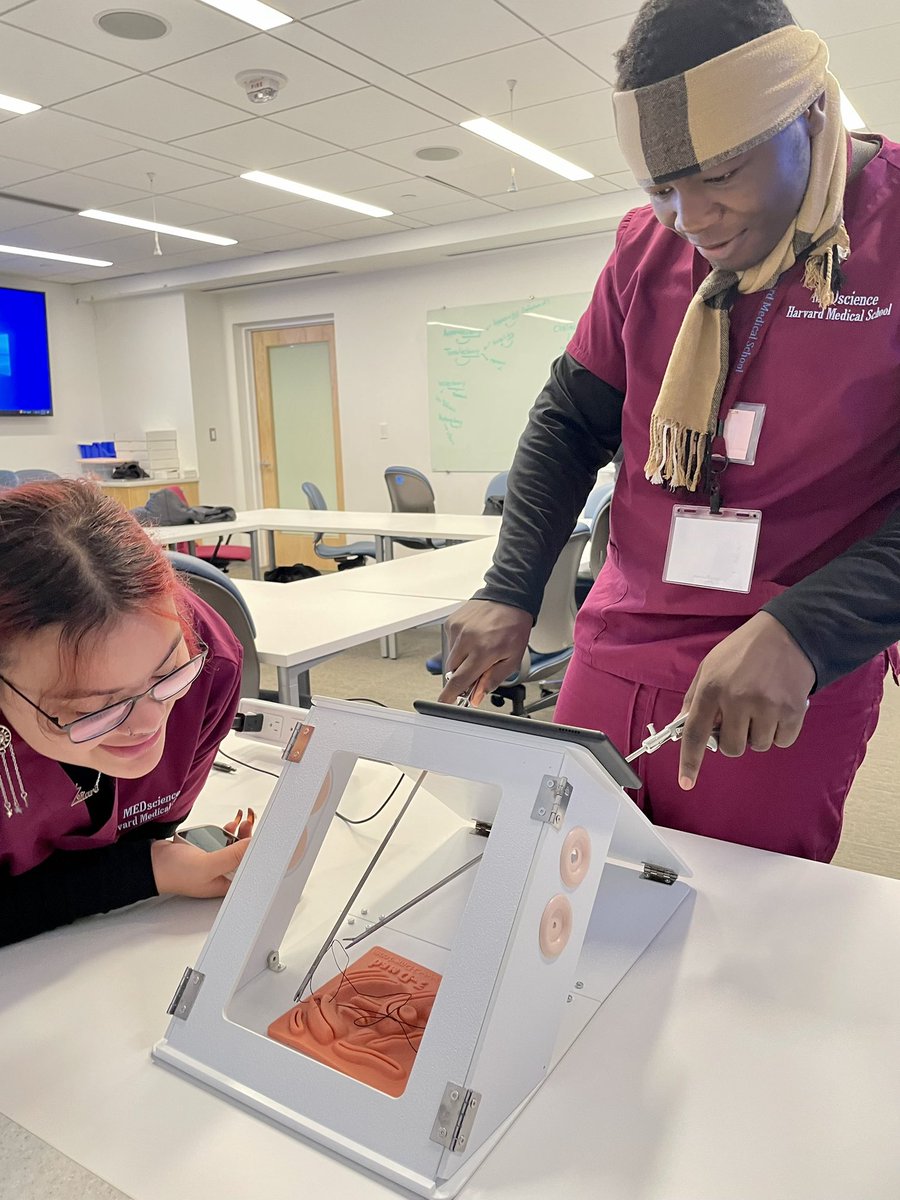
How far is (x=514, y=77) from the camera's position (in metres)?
3.65

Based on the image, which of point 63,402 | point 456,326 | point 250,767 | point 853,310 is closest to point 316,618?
point 250,767

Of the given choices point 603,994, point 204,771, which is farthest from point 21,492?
point 603,994

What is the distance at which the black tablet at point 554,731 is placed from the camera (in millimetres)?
683

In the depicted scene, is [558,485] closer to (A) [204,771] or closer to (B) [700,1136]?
(A) [204,771]

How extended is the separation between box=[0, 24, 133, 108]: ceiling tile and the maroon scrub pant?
3.43 meters

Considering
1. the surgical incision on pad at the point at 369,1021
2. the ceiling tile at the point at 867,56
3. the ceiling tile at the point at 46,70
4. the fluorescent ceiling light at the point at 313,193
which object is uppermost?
the ceiling tile at the point at 867,56

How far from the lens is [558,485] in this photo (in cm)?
116

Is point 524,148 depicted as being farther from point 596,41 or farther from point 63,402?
point 63,402

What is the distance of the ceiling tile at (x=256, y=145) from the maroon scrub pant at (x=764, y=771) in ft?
12.8

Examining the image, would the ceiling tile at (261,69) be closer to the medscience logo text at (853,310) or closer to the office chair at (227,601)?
the office chair at (227,601)

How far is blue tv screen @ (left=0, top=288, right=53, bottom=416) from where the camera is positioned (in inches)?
297

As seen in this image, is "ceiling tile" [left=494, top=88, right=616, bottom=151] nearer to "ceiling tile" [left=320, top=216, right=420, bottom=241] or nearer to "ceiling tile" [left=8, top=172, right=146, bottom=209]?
"ceiling tile" [left=320, top=216, right=420, bottom=241]

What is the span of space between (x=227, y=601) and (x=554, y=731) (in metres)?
1.44

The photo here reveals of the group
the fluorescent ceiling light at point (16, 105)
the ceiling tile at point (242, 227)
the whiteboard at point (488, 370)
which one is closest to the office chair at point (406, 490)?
the whiteboard at point (488, 370)
